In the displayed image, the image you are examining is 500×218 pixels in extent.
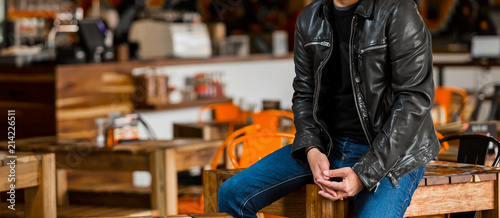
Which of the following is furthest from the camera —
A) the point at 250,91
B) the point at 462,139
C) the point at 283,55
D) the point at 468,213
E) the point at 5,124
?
the point at 283,55

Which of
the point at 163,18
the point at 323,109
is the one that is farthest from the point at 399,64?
the point at 163,18

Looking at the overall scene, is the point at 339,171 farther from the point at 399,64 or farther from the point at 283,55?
the point at 283,55

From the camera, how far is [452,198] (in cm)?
251

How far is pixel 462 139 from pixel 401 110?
104 centimetres

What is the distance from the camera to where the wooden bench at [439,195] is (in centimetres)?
247

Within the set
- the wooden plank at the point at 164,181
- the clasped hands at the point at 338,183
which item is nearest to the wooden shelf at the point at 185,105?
the wooden plank at the point at 164,181

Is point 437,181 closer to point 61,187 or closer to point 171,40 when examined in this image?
point 61,187

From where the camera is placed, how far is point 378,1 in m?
2.40

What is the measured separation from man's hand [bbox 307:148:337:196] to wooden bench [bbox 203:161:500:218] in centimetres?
4

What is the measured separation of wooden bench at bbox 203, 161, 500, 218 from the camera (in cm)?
247

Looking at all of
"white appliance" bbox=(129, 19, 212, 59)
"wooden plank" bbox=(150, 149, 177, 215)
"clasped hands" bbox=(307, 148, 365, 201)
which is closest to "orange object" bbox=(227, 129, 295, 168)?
"wooden plank" bbox=(150, 149, 177, 215)

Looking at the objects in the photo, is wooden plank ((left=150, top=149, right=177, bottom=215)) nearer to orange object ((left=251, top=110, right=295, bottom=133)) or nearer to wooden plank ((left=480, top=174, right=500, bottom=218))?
orange object ((left=251, top=110, right=295, bottom=133))

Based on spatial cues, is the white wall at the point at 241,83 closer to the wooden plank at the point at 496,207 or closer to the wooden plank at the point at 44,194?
the wooden plank at the point at 44,194

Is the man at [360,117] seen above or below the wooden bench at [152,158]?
above
